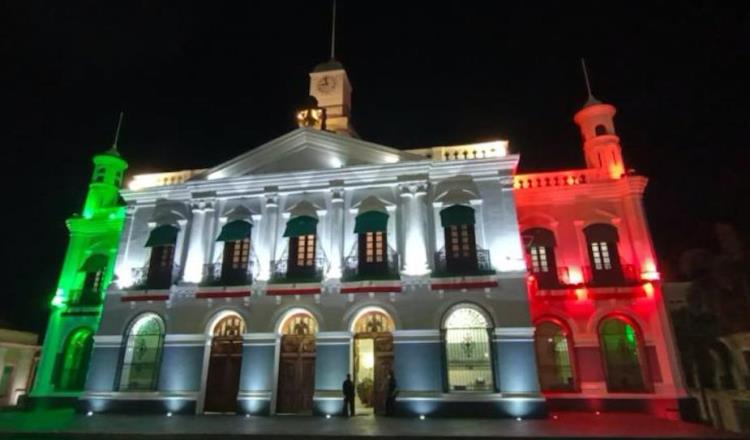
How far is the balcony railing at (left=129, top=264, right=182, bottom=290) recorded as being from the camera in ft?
59.1

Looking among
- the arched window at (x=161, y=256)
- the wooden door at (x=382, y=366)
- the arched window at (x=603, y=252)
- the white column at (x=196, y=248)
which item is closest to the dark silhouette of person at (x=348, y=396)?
the wooden door at (x=382, y=366)

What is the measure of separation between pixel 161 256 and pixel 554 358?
15.9m

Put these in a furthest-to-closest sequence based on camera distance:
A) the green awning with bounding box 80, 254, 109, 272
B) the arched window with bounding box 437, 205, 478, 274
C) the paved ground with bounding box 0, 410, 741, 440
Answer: the green awning with bounding box 80, 254, 109, 272
the arched window with bounding box 437, 205, 478, 274
the paved ground with bounding box 0, 410, 741, 440

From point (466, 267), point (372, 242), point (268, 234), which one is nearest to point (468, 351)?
point (466, 267)

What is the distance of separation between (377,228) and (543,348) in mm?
7837

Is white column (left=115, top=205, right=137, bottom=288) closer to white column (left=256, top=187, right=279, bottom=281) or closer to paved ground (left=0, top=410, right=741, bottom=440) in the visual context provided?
paved ground (left=0, top=410, right=741, bottom=440)

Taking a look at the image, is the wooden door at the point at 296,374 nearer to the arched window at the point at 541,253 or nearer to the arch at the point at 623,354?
the arched window at the point at 541,253

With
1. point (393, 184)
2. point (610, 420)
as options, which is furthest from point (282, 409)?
point (610, 420)

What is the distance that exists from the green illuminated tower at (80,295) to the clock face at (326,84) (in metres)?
10.9

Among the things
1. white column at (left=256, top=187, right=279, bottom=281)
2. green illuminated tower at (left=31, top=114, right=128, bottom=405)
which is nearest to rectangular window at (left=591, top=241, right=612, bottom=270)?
white column at (left=256, top=187, right=279, bottom=281)

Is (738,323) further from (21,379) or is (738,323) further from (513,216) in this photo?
(21,379)

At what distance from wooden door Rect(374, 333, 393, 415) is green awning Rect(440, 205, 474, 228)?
4.50 meters

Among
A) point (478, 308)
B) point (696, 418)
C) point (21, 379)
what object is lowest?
point (696, 418)

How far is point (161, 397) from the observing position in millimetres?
16484
